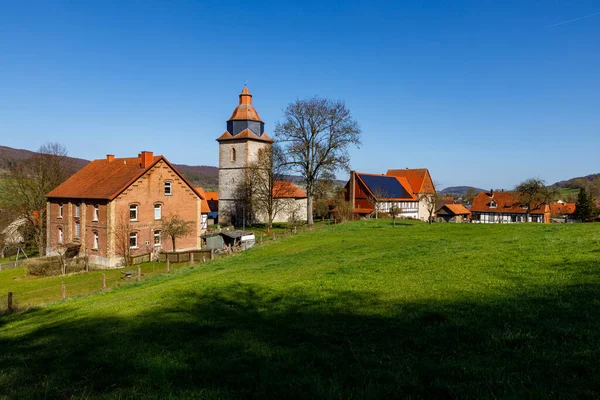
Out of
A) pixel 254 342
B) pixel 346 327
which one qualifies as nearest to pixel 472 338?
pixel 346 327

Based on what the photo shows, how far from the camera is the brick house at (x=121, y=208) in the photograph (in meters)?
39.2

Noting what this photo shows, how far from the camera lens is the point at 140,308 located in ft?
42.3

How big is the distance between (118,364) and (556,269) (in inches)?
448

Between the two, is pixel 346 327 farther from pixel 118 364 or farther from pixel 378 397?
pixel 118 364

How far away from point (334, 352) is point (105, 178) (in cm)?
4236

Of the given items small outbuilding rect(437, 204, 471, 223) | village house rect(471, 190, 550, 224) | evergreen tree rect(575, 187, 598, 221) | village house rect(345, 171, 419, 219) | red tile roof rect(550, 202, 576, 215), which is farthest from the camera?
red tile roof rect(550, 202, 576, 215)

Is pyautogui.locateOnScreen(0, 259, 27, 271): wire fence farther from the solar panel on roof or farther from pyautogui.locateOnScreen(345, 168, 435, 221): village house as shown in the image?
Result: the solar panel on roof

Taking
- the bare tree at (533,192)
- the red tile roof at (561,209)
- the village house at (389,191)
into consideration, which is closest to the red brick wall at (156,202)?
the village house at (389,191)

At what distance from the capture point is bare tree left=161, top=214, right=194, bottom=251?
40594 mm

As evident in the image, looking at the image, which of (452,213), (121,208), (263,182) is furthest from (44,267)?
(452,213)

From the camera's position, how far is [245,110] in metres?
65.8

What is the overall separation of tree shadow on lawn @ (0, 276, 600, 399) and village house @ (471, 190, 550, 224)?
77261 mm

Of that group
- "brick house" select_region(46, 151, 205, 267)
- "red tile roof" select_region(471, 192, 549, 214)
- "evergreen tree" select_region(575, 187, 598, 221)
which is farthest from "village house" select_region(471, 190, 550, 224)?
"brick house" select_region(46, 151, 205, 267)

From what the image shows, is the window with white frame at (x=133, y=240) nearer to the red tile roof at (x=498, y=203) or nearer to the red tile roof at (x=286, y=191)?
the red tile roof at (x=286, y=191)
